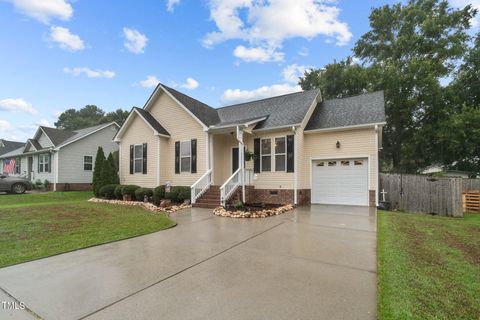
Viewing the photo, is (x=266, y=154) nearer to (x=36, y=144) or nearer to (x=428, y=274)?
(x=428, y=274)

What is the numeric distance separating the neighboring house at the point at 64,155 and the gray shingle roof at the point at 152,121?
352 inches

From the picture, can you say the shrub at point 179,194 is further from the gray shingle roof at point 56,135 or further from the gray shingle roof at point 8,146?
the gray shingle roof at point 8,146

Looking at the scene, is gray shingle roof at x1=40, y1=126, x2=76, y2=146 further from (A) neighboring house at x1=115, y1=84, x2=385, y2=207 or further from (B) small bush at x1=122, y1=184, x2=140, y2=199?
(B) small bush at x1=122, y1=184, x2=140, y2=199

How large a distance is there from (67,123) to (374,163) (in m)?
70.2

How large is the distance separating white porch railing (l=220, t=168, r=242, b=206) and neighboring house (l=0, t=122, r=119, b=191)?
15369mm

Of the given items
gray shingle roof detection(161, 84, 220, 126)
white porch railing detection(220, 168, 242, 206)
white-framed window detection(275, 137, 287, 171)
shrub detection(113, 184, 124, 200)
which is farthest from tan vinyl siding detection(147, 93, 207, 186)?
white-framed window detection(275, 137, 287, 171)

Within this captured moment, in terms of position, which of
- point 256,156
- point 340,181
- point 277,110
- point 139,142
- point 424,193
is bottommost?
point 424,193

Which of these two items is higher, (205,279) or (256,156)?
(256,156)

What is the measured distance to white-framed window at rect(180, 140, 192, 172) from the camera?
13641 mm

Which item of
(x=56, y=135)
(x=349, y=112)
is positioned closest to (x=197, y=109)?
(x=349, y=112)

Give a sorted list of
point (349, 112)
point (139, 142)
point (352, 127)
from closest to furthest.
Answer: point (352, 127), point (349, 112), point (139, 142)

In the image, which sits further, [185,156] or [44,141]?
[44,141]

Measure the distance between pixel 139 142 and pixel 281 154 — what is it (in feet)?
28.9

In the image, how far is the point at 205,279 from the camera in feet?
11.8
